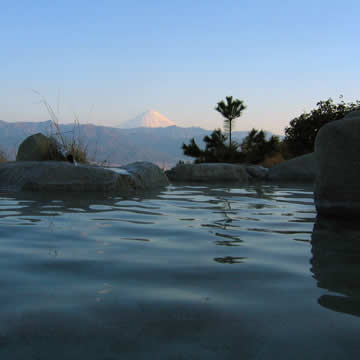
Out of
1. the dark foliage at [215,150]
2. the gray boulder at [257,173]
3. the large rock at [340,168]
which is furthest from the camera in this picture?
A: the dark foliage at [215,150]

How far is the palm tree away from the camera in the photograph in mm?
20594

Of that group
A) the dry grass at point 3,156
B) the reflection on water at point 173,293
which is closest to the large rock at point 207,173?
the dry grass at point 3,156

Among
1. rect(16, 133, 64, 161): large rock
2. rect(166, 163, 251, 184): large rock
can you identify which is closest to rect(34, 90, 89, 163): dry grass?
rect(16, 133, 64, 161): large rock


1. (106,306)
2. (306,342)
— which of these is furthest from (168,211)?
(306,342)

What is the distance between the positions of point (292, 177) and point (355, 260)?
363 inches

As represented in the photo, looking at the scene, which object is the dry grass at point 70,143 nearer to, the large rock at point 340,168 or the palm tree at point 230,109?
the large rock at point 340,168

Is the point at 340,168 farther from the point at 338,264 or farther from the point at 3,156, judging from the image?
the point at 3,156

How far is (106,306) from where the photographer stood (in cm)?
128

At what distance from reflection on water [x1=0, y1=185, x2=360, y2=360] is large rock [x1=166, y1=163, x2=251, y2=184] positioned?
8347mm

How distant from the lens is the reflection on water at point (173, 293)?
1.04 meters

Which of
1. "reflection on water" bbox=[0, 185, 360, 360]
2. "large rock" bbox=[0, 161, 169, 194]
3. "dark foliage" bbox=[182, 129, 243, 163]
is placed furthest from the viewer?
"dark foliage" bbox=[182, 129, 243, 163]

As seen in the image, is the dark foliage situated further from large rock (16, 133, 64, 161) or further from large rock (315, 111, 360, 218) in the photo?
large rock (315, 111, 360, 218)

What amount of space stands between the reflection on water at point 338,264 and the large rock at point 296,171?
797 cm

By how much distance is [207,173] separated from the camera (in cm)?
1123
